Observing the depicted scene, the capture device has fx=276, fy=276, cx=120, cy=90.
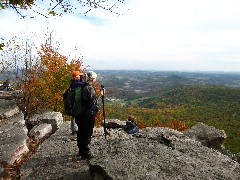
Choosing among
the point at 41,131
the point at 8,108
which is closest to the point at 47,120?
the point at 41,131

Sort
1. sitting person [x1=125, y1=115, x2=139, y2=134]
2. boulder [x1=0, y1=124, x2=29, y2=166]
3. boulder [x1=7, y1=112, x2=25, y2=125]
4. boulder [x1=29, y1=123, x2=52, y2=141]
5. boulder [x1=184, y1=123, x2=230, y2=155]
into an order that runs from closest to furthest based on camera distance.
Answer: boulder [x1=0, y1=124, x2=29, y2=166], boulder [x1=29, y1=123, x2=52, y2=141], sitting person [x1=125, y1=115, x2=139, y2=134], boulder [x1=7, y1=112, x2=25, y2=125], boulder [x1=184, y1=123, x2=230, y2=155]

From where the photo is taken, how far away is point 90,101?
284 inches

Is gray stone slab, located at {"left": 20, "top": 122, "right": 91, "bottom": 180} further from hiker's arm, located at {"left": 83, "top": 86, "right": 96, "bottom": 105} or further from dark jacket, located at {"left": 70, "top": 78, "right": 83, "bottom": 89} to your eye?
dark jacket, located at {"left": 70, "top": 78, "right": 83, "bottom": 89}

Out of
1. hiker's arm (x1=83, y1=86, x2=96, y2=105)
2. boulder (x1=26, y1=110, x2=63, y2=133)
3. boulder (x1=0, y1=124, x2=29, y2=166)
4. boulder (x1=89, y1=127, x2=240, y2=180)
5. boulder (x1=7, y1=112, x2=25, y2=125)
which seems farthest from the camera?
boulder (x1=26, y1=110, x2=63, y2=133)

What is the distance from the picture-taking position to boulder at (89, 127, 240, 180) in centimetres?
579

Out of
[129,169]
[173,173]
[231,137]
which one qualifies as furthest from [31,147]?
[231,137]

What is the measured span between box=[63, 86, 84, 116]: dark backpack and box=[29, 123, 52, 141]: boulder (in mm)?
3705

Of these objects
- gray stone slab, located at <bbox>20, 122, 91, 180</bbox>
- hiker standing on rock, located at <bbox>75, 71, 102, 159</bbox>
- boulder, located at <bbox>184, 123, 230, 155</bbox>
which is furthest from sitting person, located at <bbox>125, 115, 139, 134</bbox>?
hiker standing on rock, located at <bbox>75, 71, 102, 159</bbox>

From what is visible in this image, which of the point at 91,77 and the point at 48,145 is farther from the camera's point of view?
the point at 48,145

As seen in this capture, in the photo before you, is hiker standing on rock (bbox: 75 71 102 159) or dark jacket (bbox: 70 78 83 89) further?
dark jacket (bbox: 70 78 83 89)

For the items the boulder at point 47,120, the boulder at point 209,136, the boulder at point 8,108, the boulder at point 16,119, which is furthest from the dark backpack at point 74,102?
the boulder at point 209,136

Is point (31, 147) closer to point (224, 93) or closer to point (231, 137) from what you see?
point (231, 137)

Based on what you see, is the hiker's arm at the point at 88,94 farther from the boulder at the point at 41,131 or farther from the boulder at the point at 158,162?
the boulder at the point at 41,131

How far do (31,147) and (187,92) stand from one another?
546ft
